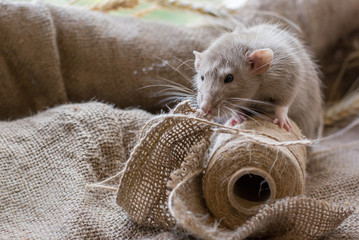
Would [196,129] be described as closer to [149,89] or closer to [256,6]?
[149,89]

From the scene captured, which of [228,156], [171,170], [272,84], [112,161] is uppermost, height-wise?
[272,84]

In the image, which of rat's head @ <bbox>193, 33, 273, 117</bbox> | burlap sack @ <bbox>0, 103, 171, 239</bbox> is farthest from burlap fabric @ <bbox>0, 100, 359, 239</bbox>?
rat's head @ <bbox>193, 33, 273, 117</bbox>

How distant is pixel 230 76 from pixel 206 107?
19cm

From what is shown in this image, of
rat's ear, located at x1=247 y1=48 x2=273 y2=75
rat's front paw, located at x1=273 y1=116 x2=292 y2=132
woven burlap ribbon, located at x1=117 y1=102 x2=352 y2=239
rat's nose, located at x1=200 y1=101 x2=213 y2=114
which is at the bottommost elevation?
woven burlap ribbon, located at x1=117 y1=102 x2=352 y2=239

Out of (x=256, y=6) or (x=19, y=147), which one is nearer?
(x=19, y=147)

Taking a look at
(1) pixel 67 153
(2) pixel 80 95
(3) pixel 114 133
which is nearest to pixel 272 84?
(3) pixel 114 133

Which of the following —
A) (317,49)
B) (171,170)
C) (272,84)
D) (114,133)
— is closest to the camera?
(171,170)

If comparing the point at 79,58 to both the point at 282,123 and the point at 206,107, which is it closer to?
the point at 206,107

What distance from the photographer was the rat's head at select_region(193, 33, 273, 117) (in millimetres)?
1808

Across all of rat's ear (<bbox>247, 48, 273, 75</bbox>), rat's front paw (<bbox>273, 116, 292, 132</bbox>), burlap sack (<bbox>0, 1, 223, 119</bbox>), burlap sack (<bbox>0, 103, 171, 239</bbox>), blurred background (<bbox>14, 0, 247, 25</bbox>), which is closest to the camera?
burlap sack (<bbox>0, 103, 171, 239</bbox>)

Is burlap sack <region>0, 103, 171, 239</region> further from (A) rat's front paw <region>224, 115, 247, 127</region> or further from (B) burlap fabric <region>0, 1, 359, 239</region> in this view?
(A) rat's front paw <region>224, 115, 247, 127</region>

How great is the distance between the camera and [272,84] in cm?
196

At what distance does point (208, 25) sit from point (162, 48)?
1.44 feet

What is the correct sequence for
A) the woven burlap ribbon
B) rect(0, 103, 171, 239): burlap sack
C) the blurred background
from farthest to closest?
the blurred background, rect(0, 103, 171, 239): burlap sack, the woven burlap ribbon
